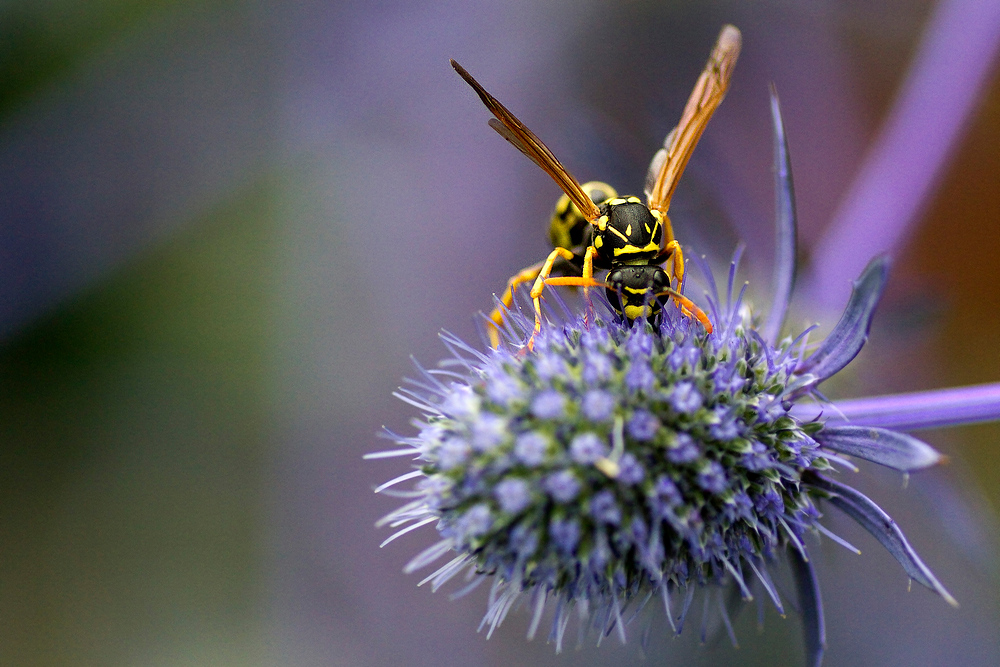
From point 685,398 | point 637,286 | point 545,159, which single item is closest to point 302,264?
point 545,159

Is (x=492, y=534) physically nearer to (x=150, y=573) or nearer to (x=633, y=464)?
(x=633, y=464)

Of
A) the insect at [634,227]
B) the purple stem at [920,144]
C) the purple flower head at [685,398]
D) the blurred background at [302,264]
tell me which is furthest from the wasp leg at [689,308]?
the blurred background at [302,264]

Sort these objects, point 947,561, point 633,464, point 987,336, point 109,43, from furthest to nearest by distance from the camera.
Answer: point 109,43
point 987,336
point 947,561
point 633,464

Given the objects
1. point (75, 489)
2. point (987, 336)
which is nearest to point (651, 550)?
point (987, 336)

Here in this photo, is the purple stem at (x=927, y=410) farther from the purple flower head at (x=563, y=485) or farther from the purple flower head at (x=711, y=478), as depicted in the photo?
the purple flower head at (x=563, y=485)

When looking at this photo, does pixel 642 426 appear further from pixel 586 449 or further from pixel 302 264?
pixel 302 264

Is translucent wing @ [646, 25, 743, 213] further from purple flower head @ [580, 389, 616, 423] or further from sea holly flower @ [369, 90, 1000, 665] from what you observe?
purple flower head @ [580, 389, 616, 423]
